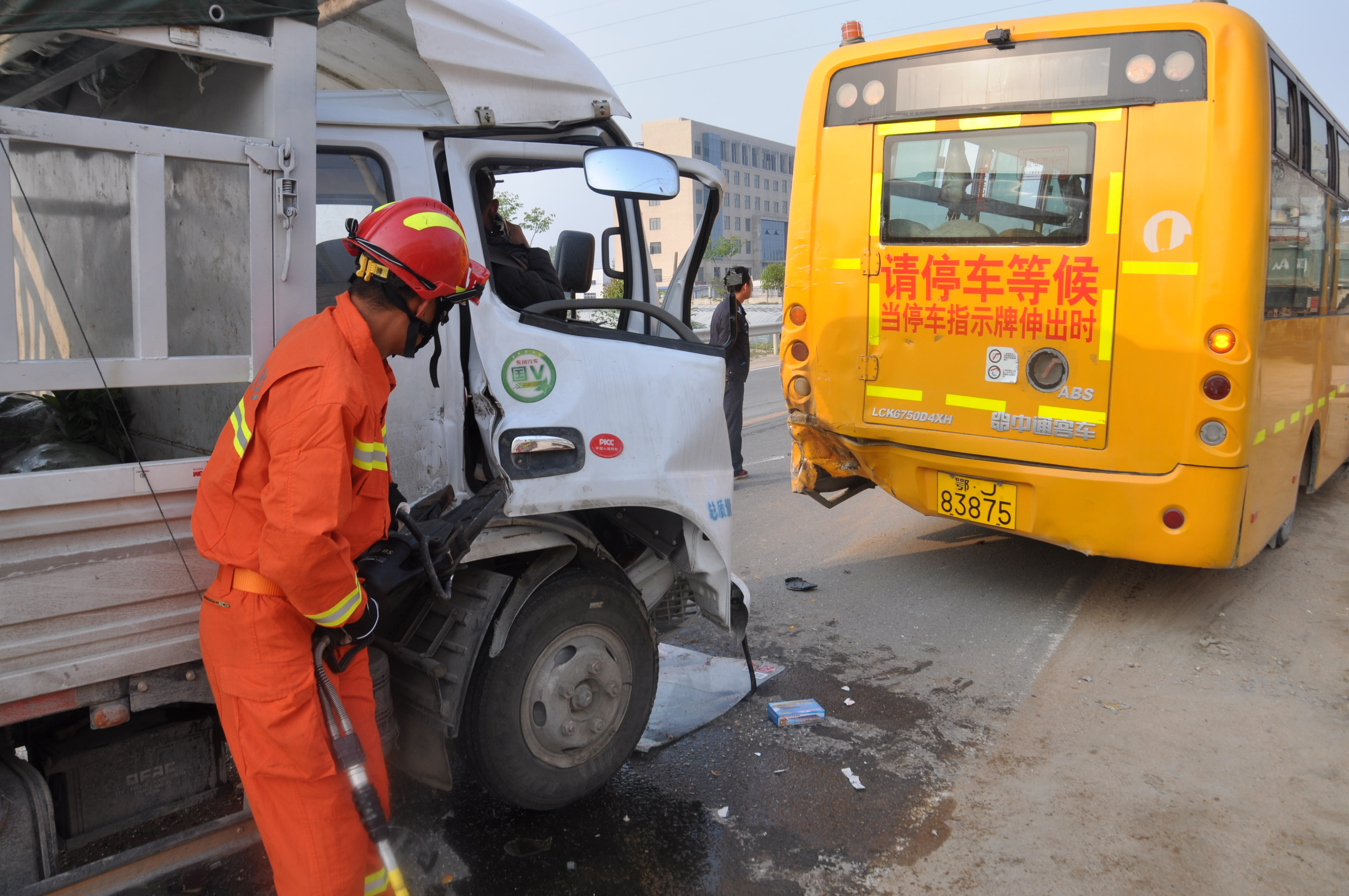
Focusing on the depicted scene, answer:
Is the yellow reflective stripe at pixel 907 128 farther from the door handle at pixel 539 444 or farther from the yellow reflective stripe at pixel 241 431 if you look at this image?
the yellow reflective stripe at pixel 241 431

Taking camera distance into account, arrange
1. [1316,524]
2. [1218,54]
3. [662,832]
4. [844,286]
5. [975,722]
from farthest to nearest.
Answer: [1316,524] → [844,286] → [1218,54] → [975,722] → [662,832]

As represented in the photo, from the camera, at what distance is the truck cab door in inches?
110

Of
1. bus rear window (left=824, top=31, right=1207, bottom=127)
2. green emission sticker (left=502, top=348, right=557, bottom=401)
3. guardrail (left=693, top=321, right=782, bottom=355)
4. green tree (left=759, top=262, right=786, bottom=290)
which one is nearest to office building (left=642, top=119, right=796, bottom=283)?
green tree (left=759, top=262, right=786, bottom=290)

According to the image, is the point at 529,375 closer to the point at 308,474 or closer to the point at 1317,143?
the point at 308,474

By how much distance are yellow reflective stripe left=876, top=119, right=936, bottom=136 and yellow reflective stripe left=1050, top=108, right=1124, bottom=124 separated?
655 millimetres

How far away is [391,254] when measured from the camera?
2.26m

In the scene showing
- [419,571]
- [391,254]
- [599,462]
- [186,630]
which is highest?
[391,254]

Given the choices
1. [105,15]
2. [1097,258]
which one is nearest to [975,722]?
[1097,258]

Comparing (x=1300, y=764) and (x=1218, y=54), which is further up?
(x=1218, y=54)

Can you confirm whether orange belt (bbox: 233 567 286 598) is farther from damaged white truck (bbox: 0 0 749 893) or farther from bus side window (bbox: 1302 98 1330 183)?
bus side window (bbox: 1302 98 1330 183)

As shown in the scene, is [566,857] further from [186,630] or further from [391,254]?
[391,254]

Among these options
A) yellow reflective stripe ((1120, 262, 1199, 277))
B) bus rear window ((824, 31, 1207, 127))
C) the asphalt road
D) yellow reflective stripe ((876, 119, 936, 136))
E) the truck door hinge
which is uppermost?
bus rear window ((824, 31, 1207, 127))

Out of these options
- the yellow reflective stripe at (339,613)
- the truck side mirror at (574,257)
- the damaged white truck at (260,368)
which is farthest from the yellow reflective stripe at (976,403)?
the yellow reflective stripe at (339,613)

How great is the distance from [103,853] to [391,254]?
7.37 feet
